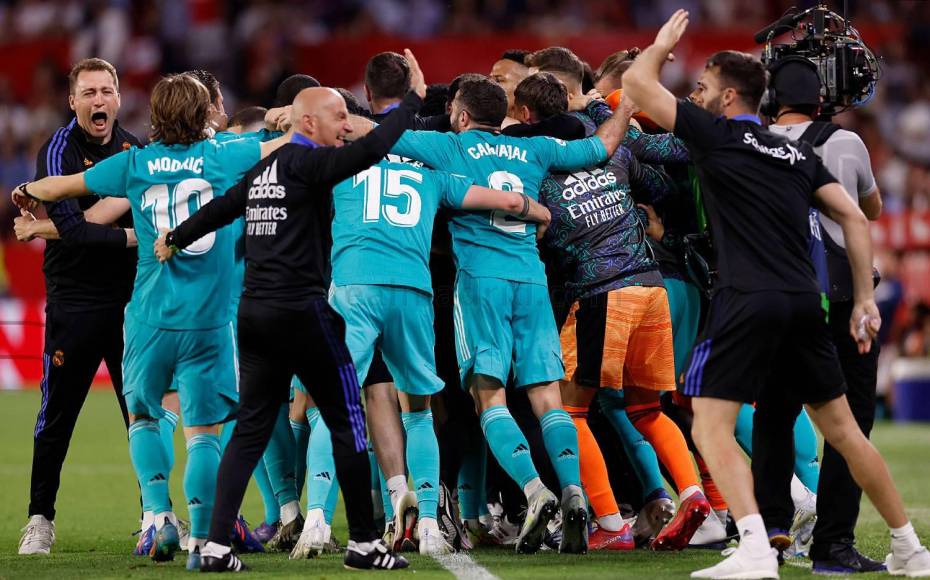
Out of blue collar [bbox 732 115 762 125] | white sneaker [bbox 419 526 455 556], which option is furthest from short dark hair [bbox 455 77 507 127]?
white sneaker [bbox 419 526 455 556]

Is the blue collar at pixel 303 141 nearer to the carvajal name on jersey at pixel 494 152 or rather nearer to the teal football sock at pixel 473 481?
the carvajal name on jersey at pixel 494 152

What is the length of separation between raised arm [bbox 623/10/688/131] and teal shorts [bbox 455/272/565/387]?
5.57 ft

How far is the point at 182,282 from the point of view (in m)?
6.89

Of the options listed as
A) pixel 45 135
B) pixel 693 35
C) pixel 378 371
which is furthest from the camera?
pixel 45 135

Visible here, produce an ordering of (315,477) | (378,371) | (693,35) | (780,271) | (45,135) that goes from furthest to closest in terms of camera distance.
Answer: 1. (45,135)
2. (693,35)
3. (378,371)
4. (315,477)
5. (780,271)

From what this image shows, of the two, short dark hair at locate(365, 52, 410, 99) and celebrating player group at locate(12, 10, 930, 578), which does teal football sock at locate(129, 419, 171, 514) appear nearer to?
celebrating player group at locate(12, 10, 930, 578)

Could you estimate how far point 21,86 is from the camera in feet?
74.9

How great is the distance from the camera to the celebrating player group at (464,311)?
20.4ft

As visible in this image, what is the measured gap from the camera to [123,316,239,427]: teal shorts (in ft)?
22.5

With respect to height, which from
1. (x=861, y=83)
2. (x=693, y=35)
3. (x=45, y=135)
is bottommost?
(x=861, y=83)

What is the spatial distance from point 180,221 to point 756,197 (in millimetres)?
2909

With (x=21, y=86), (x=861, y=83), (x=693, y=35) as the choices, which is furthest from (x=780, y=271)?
(x=21, y=86)

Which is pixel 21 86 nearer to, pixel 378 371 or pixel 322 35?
pixel 322 35

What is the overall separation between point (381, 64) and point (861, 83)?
2694 millimetres
